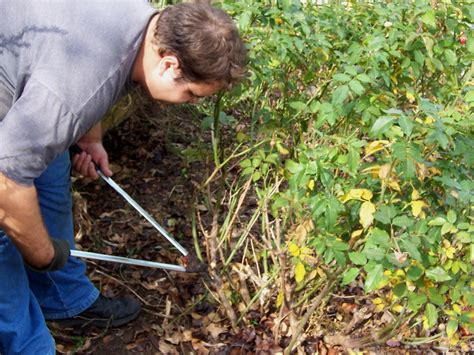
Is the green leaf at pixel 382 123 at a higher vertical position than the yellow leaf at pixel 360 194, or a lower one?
higher

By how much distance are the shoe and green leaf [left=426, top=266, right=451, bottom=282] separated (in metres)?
1.56

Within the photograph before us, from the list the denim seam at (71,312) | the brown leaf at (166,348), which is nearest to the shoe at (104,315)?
the denim seam at (71,312)

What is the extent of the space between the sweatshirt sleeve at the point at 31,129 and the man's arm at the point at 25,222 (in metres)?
0.04

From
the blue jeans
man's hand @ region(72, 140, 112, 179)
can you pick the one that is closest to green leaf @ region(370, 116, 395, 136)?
the blue jeans

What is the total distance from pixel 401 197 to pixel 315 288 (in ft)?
2.16

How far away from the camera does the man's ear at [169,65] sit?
1.91m

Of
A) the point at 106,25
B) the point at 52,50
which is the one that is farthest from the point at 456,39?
the point at 52,50

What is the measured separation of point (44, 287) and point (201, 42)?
1432 mm

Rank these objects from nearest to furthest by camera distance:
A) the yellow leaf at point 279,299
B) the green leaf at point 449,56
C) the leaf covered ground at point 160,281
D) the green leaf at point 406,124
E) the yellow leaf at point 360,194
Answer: the green leaf at point 406,124
the yellow leaf at point 360,194
the green leaf at point 449,56
the yellow leaf at point 279,299
the leaf covered ground at point 160,281

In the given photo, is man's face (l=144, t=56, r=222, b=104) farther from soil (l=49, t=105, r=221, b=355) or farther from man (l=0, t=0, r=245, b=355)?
soil (l=49, t=105, r=221, b=355)

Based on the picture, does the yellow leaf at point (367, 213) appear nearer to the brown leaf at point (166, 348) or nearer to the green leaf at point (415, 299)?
the green leaf at point (415, 299)

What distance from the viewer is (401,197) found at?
78.8 inches

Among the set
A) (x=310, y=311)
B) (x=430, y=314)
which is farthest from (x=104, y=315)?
(x=430, y=314)

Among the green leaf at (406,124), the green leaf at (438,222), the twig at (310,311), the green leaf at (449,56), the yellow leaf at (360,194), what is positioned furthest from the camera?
the twig at (310,311)
